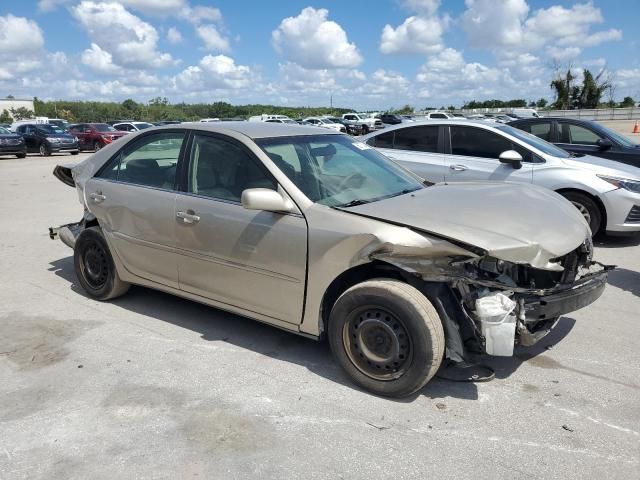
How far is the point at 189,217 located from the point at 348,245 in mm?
1385

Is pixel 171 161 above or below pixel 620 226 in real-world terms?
above

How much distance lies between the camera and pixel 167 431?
3100 mm

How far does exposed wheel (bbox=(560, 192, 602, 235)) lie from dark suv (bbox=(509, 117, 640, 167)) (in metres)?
2.44

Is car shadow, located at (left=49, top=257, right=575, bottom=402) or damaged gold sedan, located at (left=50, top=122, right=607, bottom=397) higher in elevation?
damaged gold sedan, located at (left=50, top=122, right=607, bottom=397)

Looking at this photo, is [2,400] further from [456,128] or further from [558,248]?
[456,128]

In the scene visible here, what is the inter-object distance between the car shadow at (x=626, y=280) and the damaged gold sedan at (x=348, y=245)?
1.86 metres

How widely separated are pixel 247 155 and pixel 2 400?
226 cm

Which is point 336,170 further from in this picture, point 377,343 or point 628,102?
point 628,102

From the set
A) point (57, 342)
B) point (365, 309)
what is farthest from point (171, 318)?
point (365, 309)

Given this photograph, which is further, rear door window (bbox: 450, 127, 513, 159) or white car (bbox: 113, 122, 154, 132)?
white car (bbox: 113, 122, 154, 132)

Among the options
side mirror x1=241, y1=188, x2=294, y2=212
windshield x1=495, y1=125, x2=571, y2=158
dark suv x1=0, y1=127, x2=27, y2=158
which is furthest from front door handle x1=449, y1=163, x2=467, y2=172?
dark suv x1=0, y1=127, x2=27, y2=158

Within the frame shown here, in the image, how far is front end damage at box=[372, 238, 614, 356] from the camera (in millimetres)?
3119

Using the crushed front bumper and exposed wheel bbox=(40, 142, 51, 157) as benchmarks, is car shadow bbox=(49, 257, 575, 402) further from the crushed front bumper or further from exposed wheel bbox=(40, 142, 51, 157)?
exposed wheel bbox=(40, 142, 51, 157)

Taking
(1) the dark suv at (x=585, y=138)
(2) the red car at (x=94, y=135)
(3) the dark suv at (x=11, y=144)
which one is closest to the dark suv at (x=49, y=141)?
(2) the red car at (x=94, y=135)
